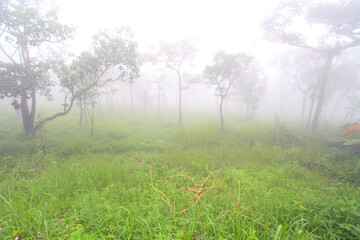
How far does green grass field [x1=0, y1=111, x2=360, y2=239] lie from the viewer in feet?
6.53

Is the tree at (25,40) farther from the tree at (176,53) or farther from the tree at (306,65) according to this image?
the tree at (306,65)

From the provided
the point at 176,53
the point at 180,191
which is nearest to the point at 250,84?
the point at 176,53

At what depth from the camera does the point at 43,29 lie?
6.10 m

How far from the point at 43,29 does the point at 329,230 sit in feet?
33.6

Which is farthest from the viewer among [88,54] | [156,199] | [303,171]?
[88,54]

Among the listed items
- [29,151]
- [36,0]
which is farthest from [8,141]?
[36,0]

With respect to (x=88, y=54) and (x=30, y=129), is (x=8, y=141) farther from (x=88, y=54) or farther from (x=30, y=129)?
(x=88, y=54)

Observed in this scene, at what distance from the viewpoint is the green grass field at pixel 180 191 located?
1.99 meters

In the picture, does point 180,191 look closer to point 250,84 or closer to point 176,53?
point 176,53

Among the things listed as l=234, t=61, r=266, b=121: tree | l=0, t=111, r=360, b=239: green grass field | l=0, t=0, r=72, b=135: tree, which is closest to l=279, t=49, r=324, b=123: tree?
l=234, t=61, r=266, b=121: tree

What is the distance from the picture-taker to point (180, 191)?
3.24m

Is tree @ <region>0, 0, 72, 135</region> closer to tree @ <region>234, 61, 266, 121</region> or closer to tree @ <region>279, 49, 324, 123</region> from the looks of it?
tree @ <region>234, 61, 266, 121</region>

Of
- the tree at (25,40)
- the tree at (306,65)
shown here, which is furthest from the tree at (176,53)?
the tree at (306,65)

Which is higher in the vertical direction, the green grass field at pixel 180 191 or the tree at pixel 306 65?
the tree at pixel 306 65
